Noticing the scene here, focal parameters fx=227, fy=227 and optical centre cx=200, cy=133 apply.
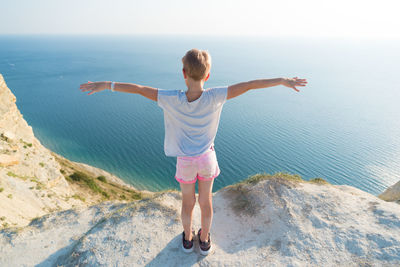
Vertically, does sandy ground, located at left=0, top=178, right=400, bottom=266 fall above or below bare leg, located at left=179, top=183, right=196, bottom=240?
below

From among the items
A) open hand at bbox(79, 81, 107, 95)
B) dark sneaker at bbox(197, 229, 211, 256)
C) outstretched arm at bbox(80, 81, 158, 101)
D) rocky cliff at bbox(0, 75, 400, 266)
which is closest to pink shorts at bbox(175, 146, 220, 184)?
outstretched arm at bbox(80, 81, 158, 101)

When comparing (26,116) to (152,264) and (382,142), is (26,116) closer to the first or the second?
(152,264)

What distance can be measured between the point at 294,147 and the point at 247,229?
3061 centimetres

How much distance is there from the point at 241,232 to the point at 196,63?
4.60 metres

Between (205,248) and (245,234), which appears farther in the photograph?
(245,234)

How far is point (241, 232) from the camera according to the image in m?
5.82

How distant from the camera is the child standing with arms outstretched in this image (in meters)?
Result: 3.20

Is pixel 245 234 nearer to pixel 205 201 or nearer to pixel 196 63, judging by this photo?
pixel 205 201

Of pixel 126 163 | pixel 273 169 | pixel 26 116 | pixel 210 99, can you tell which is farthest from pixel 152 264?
pixel 26 116

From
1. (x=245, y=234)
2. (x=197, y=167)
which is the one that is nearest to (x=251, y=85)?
(x=197, y=167)

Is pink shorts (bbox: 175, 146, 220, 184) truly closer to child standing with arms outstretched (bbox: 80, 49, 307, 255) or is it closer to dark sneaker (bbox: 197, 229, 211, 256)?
child standing with arms outstretched (bbox: 80, 49, 307, 255)

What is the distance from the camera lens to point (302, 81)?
3.44m

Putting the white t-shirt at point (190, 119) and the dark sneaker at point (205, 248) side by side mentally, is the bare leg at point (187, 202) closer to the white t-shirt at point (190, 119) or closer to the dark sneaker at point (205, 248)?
the dark sneaker at point (205, 248)

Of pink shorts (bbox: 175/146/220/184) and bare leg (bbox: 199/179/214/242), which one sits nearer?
pink shorts (bbox: 175/146/220/184)
